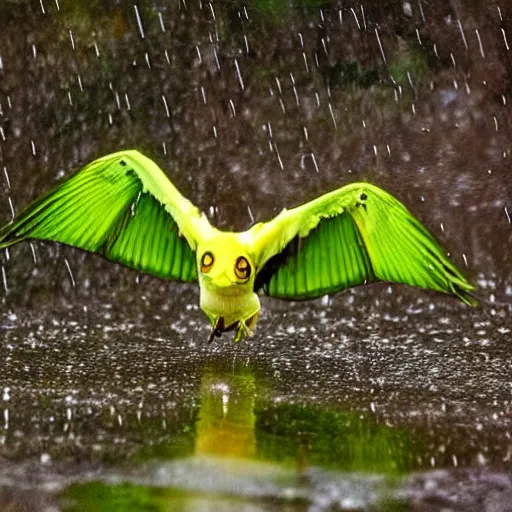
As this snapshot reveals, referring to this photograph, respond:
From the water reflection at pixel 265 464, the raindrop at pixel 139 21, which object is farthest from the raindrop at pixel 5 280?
the water reflection at pixel 265 464

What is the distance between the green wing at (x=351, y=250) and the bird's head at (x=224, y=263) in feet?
0.78

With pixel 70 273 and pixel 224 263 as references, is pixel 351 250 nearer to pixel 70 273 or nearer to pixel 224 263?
pixel 224 263

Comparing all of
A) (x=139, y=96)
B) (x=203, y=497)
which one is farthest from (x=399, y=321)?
(x=203, y=497)

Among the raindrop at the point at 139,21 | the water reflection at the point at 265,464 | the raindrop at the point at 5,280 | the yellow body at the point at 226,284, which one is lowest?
the water reflection at the point at 265,464

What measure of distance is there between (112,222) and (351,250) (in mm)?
619

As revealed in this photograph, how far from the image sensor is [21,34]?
14.2ft

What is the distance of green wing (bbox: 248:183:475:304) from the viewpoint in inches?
104

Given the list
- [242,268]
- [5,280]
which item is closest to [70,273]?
[5,280]

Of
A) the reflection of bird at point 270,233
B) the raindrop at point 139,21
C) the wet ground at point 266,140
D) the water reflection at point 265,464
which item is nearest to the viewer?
the water reflection at point 265,464

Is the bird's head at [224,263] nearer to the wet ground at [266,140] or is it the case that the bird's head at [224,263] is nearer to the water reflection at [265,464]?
the water reflection at [265,464]

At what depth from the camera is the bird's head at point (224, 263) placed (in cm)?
229

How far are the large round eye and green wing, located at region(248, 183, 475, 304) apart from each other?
23 cm

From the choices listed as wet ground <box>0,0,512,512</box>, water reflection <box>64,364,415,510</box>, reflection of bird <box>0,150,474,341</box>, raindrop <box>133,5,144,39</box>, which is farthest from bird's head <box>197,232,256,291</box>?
raindrop <box>133,5,144,39</box>

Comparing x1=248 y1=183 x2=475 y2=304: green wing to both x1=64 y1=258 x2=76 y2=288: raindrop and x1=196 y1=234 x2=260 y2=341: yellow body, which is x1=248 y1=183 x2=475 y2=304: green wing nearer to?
x1=196 y1=234 x2=260 y2=341: yellow body
